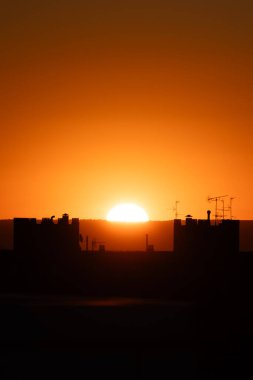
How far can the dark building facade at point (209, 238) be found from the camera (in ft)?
116

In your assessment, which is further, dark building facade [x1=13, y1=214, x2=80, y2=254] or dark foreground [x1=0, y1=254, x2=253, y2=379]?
dark building facade [x1=13, y1=214, x2=80, y2=254]

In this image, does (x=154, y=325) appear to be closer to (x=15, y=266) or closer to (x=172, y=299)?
(x=172, y=299)

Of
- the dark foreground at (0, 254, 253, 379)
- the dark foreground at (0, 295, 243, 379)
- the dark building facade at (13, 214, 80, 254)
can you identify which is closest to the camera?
the dark foreground at (0, 295, 243, 379)

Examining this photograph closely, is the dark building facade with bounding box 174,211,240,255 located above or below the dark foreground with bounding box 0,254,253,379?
above

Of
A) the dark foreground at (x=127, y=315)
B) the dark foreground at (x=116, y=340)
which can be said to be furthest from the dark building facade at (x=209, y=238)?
the dark foreground at (x=116, y=340)

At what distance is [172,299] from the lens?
32625mm

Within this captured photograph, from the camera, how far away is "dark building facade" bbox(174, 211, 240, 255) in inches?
1396

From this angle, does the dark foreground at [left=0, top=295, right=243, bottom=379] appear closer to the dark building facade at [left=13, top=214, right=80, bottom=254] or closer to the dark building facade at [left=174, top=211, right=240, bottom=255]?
the dark building facade at [left=13, top=214, right=80, bottom=254]

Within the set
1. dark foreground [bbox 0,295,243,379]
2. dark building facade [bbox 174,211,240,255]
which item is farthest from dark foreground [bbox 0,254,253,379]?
dark building facade [bbox 174,211,240,255]

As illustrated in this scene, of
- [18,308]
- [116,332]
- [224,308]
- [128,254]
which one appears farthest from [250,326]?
[128,254]

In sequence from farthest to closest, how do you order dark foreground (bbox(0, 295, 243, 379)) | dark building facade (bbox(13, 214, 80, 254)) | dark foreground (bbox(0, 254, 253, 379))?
dark building facade (bbox(13, 214, 80, 254)) → dark foreground (bbox(0, 254, 253, 379)) → dark foreground (bbox(0, 295, 243, 379))

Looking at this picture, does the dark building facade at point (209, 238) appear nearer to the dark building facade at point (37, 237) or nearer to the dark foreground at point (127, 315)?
the dark foreground at point (127, 315)

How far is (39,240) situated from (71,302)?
234 inches

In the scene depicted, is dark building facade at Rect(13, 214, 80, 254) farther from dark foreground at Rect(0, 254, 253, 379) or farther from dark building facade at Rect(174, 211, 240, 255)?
dark building facade at Rect(174, 211, 240, 255)
